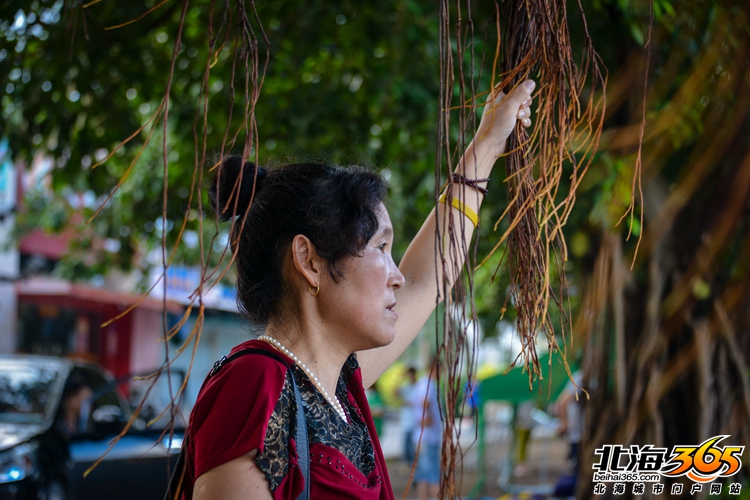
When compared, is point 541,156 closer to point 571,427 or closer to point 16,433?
point 16,433

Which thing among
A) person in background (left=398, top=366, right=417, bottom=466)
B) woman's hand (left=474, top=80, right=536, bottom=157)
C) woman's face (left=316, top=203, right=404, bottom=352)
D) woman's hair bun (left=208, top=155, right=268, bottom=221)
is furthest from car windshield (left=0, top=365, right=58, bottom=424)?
person in background (left=398, top=366, right=417, bottom=466)

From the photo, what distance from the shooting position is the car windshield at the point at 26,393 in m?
4.84

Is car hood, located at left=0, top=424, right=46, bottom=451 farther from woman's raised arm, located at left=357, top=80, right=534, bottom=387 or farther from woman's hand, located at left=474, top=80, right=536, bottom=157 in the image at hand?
woman's hand, located at left=474, top=80, right=536, bottom=157

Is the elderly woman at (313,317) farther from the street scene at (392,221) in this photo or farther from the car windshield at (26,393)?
the car windshield at (26,393)

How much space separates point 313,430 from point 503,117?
0.70 meters

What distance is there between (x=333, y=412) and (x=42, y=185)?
1105cm

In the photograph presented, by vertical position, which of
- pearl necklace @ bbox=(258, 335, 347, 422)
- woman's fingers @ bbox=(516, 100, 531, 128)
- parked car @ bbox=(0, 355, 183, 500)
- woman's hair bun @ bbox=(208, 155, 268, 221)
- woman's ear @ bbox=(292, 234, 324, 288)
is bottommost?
parked car @ bbox=(0, 355, 183, 500)

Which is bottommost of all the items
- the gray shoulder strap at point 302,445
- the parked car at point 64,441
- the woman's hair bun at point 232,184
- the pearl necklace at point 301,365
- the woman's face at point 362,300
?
the parked car at point 64,441

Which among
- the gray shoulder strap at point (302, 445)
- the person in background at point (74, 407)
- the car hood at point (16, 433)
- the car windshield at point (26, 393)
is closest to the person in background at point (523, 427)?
the person in background at point (74, 407)

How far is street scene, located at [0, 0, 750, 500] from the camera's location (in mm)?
1115

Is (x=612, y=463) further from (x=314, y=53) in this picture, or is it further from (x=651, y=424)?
(x=314, y=53)

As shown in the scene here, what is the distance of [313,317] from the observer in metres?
1.41

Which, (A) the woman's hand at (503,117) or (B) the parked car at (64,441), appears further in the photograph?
(B) the parked car at (64,441)

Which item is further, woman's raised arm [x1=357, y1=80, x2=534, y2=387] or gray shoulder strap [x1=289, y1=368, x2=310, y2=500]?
woman's raised arm [x1=357, y1=80, x2=534, y2=387]
